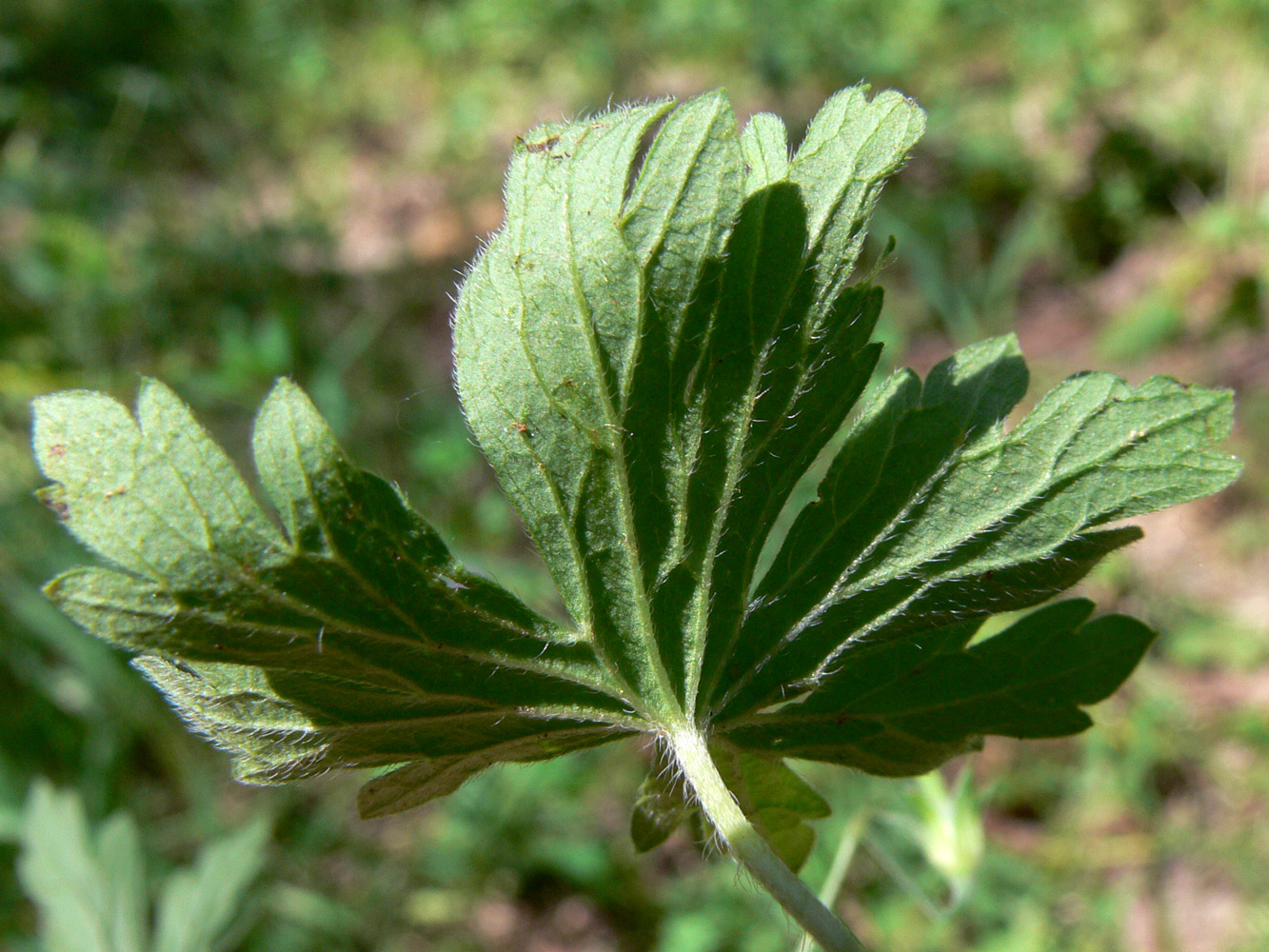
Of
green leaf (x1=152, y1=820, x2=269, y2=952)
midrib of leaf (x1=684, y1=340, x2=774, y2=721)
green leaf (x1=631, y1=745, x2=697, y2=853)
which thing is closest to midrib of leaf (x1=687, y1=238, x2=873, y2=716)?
midrib of leaf (x1=684, y1=340, x2=774, y2=721)

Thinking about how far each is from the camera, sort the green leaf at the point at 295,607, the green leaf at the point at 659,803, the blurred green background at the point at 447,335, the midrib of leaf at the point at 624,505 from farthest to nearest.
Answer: the blurred green background at the point at 447,335, the green leaf at the point at 659,803, the midrib of leaf at the point at 624,505, the green leaf at the point at 295,607

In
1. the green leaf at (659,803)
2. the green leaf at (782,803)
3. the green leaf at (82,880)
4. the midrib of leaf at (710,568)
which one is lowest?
the green leaf at (782,803)

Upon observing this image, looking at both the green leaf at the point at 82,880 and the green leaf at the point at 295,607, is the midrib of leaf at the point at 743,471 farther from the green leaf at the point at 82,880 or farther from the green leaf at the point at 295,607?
the green leaf at the point at 82,880

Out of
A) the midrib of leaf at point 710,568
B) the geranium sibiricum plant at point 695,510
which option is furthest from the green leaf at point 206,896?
the midrib of leaf at point 710,568

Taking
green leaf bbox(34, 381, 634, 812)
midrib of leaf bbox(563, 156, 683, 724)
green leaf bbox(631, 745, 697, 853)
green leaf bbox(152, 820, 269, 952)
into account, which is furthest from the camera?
green leaf bbox(152, 820, 269, 952)

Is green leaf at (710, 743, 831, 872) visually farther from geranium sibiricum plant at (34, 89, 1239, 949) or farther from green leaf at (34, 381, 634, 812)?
green leaf at (34, 381, 634, 812)

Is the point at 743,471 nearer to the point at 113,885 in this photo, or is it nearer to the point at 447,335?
the point at 113,885

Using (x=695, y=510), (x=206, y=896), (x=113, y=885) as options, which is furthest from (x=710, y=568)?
(x=113, y=885)
